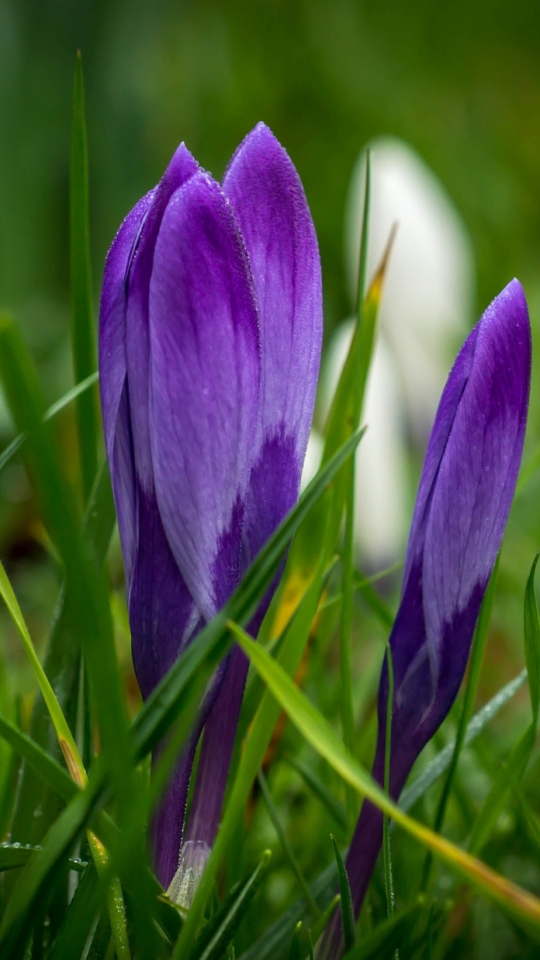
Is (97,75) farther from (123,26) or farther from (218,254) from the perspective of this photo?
(218,254)

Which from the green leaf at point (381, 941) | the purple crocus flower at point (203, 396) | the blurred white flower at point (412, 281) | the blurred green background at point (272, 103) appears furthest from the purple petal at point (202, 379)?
the blurred green background at point (272, 103)

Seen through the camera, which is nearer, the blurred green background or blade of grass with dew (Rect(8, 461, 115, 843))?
blade of grass with dew (Rect(8, 461, 115, 843))

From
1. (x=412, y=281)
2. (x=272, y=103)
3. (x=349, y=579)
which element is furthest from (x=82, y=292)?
(x=272, y=103)

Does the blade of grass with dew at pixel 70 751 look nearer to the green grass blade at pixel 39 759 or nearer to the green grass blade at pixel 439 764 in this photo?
the green grass blade at pixel 39 759

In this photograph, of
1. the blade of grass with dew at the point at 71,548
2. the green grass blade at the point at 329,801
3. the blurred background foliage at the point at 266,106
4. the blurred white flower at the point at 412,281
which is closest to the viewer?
the blade of grass with dew at the point at 71,548

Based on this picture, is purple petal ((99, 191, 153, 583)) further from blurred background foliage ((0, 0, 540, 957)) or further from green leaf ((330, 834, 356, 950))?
blurred background foliage ((0, 0, 540, 957))

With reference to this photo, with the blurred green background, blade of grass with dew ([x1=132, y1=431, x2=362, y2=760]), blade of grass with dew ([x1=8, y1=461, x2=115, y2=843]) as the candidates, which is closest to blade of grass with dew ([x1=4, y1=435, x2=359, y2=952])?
blade of grass with dew ([x1=132, y1=431, x2=362, y2=760])

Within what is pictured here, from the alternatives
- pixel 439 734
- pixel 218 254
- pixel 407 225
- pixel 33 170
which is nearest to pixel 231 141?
pixel 33 170
